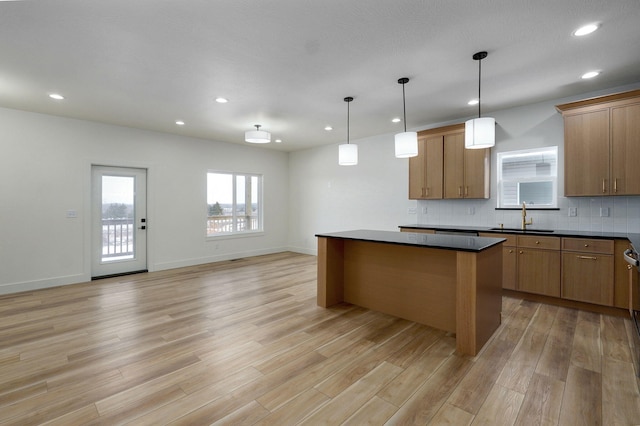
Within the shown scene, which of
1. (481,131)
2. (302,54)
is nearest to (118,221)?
(302,54)

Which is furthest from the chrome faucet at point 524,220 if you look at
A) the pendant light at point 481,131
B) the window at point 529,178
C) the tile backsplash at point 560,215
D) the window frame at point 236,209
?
the window frame at point 236,209

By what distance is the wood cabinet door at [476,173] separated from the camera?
452 cm

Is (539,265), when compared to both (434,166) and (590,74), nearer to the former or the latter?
(434,166)

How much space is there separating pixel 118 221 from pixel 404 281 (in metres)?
5.21

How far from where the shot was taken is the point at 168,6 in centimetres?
216

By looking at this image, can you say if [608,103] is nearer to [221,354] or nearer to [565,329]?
[565,329]

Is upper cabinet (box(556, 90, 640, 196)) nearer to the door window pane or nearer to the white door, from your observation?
the white door

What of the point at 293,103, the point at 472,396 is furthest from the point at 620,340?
the point at 293,103

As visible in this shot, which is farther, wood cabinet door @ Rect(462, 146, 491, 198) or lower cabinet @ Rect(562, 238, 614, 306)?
wood cabinet door @ Rect(462, 146, 491, 198)

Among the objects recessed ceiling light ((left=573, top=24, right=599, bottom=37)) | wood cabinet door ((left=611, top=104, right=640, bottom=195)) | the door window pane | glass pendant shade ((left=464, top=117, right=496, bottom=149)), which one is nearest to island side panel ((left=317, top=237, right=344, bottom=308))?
glass pendant shade ((left=464, top=117, right=496, bottom=149))

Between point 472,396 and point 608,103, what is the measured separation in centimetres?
377

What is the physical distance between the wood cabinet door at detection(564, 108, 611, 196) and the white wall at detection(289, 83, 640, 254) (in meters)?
0.35

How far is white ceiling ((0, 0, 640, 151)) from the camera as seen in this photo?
87.5 inches

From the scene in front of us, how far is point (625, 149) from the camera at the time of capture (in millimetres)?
3441
